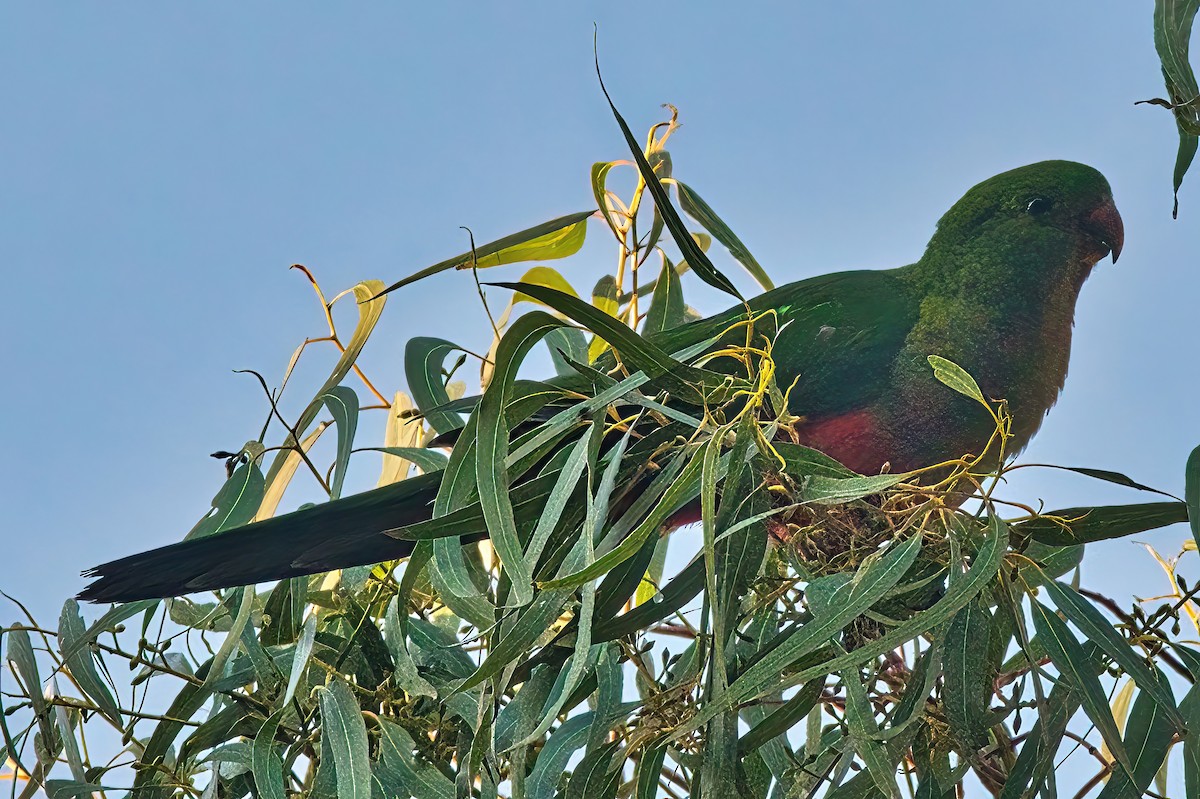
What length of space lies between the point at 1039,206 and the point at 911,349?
1.19 ft

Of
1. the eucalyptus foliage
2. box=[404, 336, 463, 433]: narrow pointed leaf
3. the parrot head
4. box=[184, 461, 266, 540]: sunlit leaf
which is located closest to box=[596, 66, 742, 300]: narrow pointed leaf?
the eucalyptus foliage

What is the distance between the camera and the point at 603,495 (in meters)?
1.08

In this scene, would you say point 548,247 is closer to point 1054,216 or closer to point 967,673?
point 1054,216

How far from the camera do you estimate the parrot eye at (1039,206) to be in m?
1.80

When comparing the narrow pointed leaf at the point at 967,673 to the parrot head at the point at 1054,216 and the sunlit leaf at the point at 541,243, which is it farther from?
the parrot head at the point at 1054,216

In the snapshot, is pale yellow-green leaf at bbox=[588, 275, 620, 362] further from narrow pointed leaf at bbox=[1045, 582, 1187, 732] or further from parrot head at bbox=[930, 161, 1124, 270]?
narrow pointed leaf at bbox=[1045, 582, 1187, 732]

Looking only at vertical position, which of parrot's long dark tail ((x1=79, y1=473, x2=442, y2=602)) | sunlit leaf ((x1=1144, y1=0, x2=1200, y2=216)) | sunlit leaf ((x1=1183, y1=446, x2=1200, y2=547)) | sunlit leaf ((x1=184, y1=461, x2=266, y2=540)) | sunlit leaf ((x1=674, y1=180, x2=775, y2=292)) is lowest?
sunlit leaf ((x1=1183, y1=446, x2=1200, y2=547))

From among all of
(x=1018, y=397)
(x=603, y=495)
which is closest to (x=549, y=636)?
(x=603, y=495)

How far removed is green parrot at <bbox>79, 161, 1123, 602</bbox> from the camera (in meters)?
1.40

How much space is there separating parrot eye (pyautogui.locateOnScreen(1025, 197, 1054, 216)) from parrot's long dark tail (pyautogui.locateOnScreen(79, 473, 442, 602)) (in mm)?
1075

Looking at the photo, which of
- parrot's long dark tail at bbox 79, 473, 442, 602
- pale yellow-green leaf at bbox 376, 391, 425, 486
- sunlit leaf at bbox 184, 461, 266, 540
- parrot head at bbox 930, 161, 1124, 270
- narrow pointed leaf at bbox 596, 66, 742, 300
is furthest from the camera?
parrot head at bbox 930, 161, 1124, 270

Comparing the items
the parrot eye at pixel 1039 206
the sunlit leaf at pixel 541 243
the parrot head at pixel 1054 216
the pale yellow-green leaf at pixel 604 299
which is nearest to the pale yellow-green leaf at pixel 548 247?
the sunlit leaf at pixel 541 243

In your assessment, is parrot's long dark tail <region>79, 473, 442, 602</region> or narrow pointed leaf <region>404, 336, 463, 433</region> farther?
narrow pointed leaf <region>404, 336, 463, 433</region>

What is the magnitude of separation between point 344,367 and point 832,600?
0.82m
